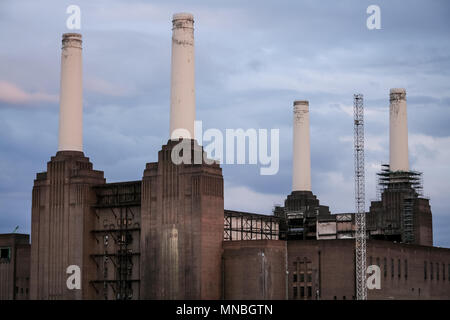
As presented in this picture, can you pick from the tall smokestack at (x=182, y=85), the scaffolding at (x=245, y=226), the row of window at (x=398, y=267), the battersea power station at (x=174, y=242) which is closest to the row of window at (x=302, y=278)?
the battersea power station at (x=174, y=242)

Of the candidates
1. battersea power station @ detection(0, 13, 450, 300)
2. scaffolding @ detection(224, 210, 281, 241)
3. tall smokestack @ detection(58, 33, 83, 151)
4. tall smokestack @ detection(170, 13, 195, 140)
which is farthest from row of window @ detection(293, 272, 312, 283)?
tall smokestack @ detection(58, 33, 83, 151)

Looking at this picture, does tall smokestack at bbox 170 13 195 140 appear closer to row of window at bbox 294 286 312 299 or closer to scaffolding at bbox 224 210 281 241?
scaffolding at bbox 224 210 281 241

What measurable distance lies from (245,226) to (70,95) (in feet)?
A: 99.3

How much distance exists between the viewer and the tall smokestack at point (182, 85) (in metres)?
181

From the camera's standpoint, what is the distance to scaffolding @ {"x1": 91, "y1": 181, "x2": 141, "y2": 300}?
184500 mm

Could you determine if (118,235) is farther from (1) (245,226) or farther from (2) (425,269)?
(2) (425,269)

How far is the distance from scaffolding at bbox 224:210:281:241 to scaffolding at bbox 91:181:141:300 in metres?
13.0

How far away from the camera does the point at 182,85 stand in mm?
180875

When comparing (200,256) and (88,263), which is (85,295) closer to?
(88,263)

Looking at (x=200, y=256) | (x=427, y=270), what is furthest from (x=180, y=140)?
(x=427, y=270)

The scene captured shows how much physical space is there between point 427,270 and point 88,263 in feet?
155

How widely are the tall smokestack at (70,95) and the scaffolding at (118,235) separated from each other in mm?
8044
